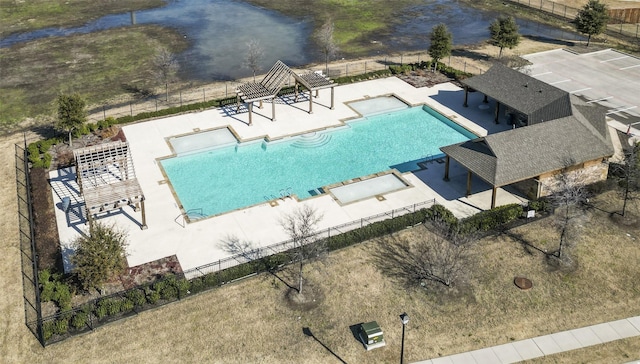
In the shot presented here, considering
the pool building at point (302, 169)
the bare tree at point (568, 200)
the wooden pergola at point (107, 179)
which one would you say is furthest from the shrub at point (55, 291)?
the bare tree at point (568, 200)

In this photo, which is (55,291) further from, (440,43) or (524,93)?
(440,43)

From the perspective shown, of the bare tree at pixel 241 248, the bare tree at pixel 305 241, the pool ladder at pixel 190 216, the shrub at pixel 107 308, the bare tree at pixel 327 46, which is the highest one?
the bare tree at pixel 327 46

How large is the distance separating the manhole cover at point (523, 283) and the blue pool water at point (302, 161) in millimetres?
14749

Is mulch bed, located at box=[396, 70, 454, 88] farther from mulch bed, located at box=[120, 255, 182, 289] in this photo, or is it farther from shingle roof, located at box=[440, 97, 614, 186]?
mulch bed, located at box=[120, 255, 182, 289]

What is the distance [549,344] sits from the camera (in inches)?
1187

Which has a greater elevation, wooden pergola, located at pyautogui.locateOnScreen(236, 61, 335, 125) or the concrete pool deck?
wooden pergola, located at pyautogui.locateOnScreen(236, 61, 335, 125)

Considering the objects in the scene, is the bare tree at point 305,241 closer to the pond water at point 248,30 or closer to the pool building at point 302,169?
the pool building at point 302,169

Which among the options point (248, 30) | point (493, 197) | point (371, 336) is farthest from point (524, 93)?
point (248, 30)

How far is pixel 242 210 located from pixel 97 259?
11733 mm

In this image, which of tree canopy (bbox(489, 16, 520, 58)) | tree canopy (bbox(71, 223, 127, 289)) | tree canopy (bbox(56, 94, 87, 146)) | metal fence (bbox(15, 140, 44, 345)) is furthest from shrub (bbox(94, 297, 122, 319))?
tree canopy (bbox(489, 16, 520, 58))

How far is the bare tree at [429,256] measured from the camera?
34250mm

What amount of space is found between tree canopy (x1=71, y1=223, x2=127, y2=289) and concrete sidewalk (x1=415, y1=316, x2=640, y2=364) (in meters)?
18.2

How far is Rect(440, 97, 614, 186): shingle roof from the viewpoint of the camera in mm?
39844

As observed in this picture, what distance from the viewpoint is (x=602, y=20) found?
7075 centimetres
